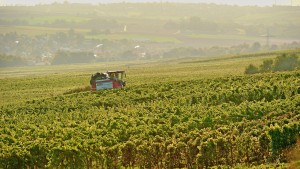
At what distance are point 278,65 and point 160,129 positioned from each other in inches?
1895

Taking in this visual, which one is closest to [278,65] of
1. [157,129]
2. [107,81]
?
[107,81]

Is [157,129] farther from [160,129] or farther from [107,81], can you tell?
[107,81]

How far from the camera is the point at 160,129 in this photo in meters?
41.6

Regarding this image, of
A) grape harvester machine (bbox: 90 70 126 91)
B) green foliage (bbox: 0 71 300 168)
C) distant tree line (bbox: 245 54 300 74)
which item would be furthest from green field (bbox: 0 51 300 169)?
distant tree line (bbox: 245 54 300 74)

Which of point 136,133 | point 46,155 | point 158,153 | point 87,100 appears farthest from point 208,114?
point 87,100

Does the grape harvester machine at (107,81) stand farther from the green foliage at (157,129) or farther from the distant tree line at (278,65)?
the distant tree line at (278,65)

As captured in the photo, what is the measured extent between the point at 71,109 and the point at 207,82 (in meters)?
16.9

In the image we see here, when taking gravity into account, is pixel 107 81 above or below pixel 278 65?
below

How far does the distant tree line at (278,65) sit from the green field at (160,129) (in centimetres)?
2145

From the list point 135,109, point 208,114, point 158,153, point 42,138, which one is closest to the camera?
point 158,153

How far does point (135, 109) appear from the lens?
5212cm

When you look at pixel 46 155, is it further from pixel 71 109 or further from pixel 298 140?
pixel 71 109

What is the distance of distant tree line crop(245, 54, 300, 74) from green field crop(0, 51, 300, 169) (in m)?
21.5

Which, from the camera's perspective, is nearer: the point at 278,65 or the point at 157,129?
the point at 157,129
